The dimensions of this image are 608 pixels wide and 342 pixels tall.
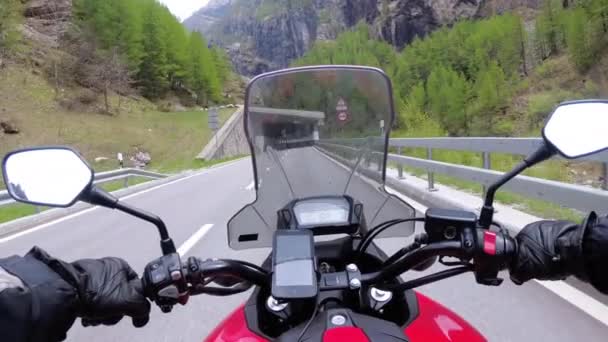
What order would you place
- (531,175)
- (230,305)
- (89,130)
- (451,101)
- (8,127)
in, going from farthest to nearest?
(451,101)
(89,130)
(8,127)
(531,175)
(230,305)

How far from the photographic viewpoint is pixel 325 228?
1676 millimetres

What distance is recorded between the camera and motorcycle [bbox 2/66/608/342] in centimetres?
131

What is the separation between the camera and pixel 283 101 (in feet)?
6.46

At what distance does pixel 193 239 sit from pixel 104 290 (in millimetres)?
5246

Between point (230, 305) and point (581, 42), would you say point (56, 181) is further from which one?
point (581, 42)

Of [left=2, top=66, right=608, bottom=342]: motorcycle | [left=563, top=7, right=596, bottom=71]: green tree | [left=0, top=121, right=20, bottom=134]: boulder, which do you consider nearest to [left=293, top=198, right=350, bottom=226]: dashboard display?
[left=2, top=66, right=608, bottom=342]: motorcycle

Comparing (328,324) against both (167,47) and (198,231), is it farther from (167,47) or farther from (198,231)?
(167,47)

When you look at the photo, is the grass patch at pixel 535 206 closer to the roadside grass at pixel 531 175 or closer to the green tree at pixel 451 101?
the roadside grass at pixel 531 175

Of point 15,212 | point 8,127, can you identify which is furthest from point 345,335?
point 8,127

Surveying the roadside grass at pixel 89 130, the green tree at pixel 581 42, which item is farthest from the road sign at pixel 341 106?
the green tree at pixel 581 42

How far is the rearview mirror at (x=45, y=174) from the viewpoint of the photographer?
4.74 ft

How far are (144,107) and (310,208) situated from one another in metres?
50.7

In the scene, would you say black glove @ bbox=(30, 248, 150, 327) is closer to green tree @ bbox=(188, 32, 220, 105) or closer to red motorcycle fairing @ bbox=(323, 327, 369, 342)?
red motorcycle fairing @ bbox=(323, 327, 369, 342)

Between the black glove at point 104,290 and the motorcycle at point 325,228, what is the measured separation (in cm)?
5
